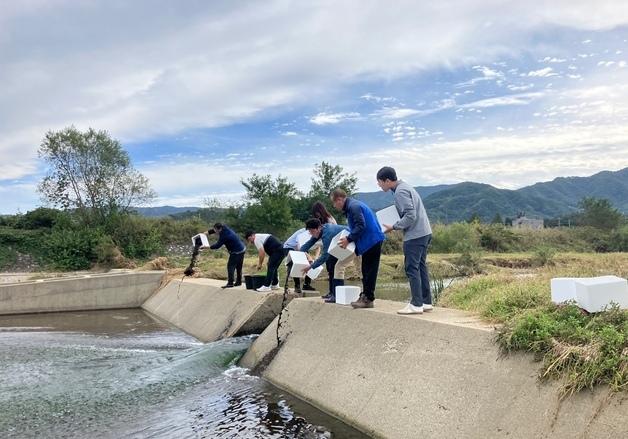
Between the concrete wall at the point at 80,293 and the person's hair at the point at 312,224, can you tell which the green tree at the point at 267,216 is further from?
the person's hair at the point at 312,224

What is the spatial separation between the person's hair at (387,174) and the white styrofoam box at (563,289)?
2531 mm

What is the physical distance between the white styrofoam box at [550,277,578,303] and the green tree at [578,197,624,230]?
2204 inches

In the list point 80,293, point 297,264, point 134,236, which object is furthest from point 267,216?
point 297,264

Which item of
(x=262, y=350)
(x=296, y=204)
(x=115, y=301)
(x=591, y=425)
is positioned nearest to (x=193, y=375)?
(x=262, y=350)

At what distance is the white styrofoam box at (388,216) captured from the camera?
733 cm

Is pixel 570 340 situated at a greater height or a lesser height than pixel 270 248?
lesser

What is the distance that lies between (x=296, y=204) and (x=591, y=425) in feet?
162

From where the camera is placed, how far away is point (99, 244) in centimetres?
3122

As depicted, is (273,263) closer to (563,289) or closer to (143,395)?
(143,395)

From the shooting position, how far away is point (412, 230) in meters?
6.89

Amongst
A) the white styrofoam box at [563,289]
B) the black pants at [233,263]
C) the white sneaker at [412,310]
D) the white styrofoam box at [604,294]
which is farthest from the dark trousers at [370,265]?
the black pants at [233,263]

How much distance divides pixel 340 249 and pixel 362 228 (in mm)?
573

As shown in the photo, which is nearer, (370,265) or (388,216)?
(388,216)

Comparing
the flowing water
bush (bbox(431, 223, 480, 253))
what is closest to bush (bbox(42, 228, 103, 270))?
the flowing water
